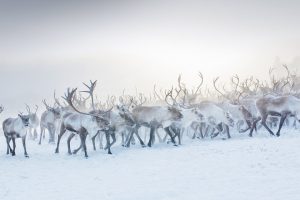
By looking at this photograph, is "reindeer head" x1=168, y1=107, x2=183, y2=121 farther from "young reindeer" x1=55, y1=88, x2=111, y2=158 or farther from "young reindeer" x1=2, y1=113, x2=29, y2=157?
"young reindeer" x1=2, y1=113, x2=29, y2=157

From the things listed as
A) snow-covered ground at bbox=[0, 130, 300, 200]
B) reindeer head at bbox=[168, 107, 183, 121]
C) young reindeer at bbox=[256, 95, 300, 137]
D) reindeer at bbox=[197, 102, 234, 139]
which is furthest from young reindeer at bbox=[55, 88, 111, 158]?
young reindeer at bbox=[256, 95, 300, 137]

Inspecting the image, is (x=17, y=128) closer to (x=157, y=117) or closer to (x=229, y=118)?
(x=157, y=117)

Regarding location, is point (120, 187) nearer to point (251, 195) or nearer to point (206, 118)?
point (251, 195)

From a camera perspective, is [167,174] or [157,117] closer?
[167,174]

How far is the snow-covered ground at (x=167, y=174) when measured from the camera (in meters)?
9.41

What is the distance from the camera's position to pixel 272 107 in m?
18.0

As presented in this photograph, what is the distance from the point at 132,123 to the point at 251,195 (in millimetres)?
9936

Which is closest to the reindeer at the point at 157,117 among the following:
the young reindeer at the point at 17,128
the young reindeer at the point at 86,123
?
the young reindeer at the point at 86,123

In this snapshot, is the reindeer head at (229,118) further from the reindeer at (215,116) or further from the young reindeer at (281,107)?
the young reindeer at (281,107)

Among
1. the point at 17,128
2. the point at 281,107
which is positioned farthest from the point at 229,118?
the point at 17,128

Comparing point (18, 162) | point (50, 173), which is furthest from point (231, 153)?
point (18, 162)

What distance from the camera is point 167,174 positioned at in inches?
455

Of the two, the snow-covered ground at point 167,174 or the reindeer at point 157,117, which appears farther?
the reindeer at point 157,117

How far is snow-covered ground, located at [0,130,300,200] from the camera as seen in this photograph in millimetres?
9414
